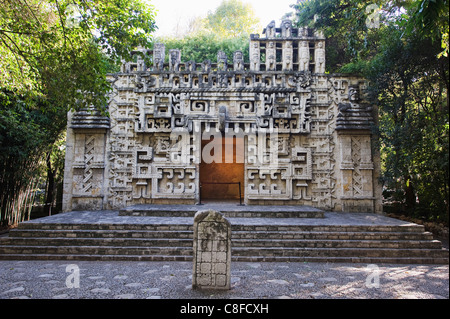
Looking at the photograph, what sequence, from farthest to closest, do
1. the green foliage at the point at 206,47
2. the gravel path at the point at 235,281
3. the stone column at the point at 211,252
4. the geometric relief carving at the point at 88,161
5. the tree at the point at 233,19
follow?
the tree at the point at 233,19, the green foliage at the point at 206,47, the geometric relief carving at the point at 88,161, the stone column at the point at 211,252, the gravel path at the point at 235,281

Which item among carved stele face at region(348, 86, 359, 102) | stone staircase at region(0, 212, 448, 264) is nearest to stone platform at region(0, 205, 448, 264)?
stone staircase at region(0, 212, 448, 264)

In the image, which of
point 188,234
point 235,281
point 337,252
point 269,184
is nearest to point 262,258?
point 235,281

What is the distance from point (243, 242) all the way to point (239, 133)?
15.2 ft

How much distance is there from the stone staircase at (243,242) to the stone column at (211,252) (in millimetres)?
1739

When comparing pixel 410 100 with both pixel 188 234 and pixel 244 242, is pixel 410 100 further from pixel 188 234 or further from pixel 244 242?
pixel 188 234

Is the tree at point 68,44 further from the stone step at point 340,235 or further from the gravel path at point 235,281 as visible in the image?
the stone step at point 340,235

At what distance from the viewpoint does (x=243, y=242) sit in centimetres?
648

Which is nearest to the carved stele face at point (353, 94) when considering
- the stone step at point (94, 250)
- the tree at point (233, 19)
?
the stone step at point (94, 250)

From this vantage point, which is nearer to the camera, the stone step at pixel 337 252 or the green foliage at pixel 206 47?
the stone step at pixel 337 252

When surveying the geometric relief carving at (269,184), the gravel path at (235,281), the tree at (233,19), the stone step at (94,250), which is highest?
the tree at (233,19)

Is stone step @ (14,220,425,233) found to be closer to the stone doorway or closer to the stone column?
the stone column

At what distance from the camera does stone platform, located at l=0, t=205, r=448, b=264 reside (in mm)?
6098

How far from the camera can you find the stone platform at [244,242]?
20.0 feet

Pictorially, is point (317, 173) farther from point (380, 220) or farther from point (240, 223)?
point (240, 223)
